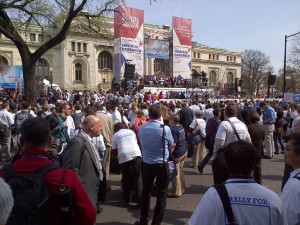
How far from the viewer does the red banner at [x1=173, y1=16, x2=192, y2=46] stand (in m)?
43.2

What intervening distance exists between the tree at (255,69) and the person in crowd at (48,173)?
8547cm

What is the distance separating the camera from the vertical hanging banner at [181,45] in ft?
143

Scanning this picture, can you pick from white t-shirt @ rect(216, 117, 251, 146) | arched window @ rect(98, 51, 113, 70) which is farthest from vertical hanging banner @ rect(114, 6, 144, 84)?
white t-shirt @ rect(216, 117, 251, 146)

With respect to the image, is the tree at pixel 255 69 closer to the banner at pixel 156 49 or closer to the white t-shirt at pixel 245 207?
the banner at pixel 156 49

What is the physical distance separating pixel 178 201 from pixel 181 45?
131 feet

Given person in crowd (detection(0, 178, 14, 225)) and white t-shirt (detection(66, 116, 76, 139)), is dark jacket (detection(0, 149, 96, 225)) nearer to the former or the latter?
person in crowd (detection(0, 178, 14, 225))

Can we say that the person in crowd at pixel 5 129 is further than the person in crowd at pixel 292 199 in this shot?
Yes

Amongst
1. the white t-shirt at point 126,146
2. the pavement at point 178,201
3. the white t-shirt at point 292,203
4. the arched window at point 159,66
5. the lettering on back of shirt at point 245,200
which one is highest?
the arched window at point 159,66

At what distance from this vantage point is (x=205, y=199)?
227cm

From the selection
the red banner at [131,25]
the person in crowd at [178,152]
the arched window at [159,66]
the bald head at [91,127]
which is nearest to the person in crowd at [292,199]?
the bald head at [91,127]

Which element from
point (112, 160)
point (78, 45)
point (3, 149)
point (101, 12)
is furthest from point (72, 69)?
point (112, 160)

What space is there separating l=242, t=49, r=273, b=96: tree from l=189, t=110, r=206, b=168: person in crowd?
77.7 metres

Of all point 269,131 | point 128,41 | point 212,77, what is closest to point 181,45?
point 128,41

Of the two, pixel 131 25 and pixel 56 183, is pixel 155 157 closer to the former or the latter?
pixel 56 183
